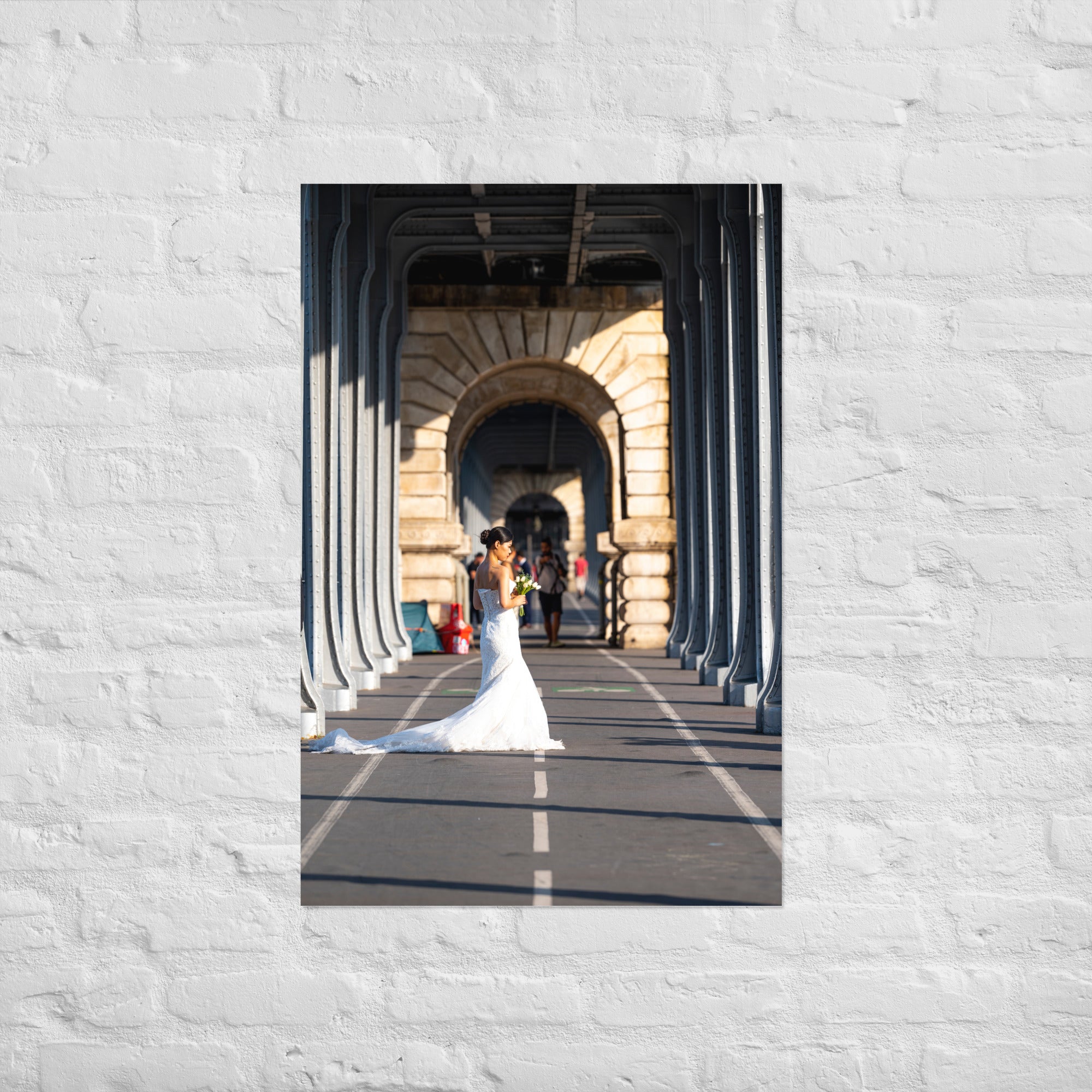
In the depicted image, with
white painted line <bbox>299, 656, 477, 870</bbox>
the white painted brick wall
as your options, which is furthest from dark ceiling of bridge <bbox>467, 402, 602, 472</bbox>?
the white painted brick wall

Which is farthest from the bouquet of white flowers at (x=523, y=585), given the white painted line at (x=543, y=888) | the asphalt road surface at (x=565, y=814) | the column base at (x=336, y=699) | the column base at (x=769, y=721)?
the white painted line at (x=543, y=888)

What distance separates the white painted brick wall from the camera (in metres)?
3.59

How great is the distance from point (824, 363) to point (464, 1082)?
6.37 ft

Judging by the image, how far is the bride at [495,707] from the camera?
36.0 ft

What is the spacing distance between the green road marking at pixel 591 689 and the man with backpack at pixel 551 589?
7.54m

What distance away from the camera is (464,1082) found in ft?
11.6

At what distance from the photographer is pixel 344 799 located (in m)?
7.91

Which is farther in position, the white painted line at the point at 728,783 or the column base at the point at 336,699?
the column base at the point at 336,699

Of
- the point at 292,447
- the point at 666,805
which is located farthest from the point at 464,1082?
the point at 666,805

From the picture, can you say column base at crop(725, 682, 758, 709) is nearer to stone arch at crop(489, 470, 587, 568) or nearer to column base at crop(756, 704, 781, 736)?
column base at crop(756, 704, 781, 736)

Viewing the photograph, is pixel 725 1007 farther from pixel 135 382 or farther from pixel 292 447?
pixel 135 382

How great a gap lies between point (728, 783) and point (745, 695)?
5839mm

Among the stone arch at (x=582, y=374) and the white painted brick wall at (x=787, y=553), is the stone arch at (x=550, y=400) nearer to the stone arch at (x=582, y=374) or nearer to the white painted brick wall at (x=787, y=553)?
the stone arch at (x=582, y=374)

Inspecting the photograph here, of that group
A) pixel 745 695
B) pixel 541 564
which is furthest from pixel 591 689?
pixel 541 564
